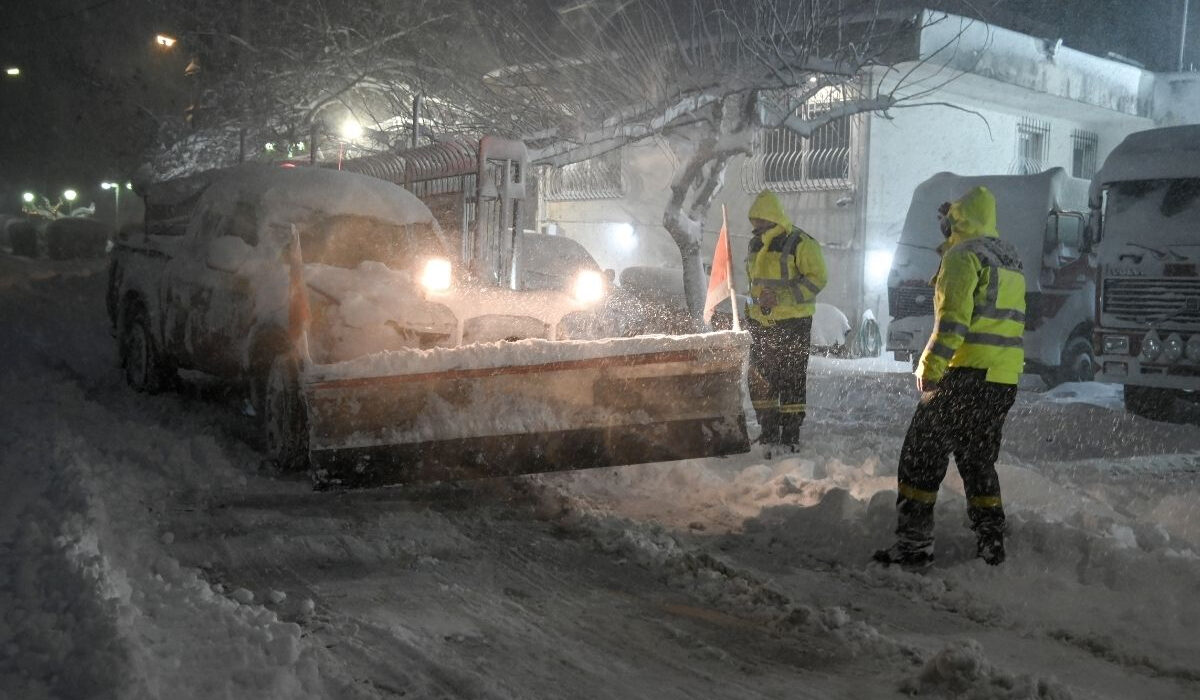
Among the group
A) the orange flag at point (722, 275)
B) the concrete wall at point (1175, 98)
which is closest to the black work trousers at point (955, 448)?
the orange flag at point (722, 275)

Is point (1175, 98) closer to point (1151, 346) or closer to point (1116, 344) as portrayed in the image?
point (1116, 344)

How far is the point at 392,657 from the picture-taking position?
4.00 m

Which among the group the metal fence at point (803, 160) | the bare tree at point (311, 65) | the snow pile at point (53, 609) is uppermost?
the bare tree at point (311, 65)

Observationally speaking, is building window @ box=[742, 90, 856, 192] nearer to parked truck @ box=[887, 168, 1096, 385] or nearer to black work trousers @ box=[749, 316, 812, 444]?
parked truck @ box=[887, 168, 1096, 385]

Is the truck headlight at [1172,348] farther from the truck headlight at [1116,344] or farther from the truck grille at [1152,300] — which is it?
the truck headlight at [1116,344]

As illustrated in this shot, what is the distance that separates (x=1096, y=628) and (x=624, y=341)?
290 centimetres

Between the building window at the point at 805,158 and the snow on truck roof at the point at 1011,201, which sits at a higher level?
the building window at the point at 805,158

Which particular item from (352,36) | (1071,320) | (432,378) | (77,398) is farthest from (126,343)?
(352,36)

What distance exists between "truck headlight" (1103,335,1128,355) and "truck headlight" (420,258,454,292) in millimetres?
7618

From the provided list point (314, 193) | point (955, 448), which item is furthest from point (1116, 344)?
point (314, 193)

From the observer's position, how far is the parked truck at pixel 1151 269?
11.2m

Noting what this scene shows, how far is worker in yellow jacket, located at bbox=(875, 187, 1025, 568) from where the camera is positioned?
215 inches

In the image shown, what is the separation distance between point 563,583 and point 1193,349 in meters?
8.73

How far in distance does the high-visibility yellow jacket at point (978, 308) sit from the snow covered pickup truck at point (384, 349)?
141 centimetres
